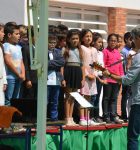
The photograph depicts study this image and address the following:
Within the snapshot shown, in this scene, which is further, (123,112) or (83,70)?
(123,112)

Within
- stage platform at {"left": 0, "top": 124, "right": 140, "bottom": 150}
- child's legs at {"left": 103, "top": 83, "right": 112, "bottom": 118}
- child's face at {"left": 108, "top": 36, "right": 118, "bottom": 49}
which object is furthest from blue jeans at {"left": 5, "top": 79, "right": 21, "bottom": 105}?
child's face at {"left": 108, "top": 36, "right": 118, "bottom": 49}

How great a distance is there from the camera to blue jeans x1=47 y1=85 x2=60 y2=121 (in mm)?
9570

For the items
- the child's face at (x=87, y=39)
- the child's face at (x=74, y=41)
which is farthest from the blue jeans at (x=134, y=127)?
the child's face at (x=87, y=39)

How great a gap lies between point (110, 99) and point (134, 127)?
274 centimetres

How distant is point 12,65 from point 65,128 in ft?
4.47

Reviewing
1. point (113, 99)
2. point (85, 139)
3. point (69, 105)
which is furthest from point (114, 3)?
point (85, 139)

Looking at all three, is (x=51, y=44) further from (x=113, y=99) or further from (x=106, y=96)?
(x=113, y=99)

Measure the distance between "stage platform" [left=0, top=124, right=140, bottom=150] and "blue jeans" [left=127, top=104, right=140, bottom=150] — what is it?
3.87 feet

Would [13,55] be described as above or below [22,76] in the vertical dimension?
above

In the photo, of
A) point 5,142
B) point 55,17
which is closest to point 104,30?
point 55,17

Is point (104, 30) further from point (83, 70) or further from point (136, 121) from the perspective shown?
point (136, 121)

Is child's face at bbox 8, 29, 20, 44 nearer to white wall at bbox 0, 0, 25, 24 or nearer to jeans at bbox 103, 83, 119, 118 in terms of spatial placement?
jeans at bbox 103, 83, 119, 118

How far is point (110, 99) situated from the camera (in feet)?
34.4

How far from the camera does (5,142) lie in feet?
26.6
